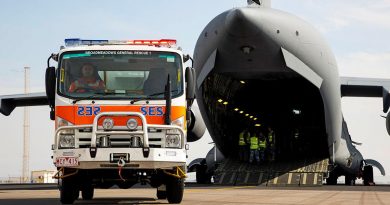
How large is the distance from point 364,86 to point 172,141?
2001cm

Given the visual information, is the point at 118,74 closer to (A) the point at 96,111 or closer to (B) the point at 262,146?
(A) the point at 96,111

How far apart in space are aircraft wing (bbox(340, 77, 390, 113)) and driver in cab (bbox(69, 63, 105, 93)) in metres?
18.6

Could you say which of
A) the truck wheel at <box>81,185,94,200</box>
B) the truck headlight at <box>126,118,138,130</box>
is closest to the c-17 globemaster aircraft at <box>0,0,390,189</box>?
the truck wheel at <box>81,185,94,200</box>

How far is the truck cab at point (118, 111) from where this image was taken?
38.6 feet

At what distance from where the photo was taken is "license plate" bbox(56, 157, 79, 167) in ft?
38.6

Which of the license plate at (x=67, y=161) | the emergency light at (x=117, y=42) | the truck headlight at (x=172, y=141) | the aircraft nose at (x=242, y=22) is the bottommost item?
the license plate at (x=67, y=161)

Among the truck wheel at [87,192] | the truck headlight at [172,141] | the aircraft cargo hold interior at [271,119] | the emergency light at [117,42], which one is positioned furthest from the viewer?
the aircraft cargo hold interior at [271,119]

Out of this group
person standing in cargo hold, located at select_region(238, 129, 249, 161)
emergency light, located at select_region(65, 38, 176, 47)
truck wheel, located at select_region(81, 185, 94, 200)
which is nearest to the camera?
emergency light, located at select_region(65, 38, 176, 47)

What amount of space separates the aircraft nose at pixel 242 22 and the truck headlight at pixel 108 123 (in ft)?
40.3

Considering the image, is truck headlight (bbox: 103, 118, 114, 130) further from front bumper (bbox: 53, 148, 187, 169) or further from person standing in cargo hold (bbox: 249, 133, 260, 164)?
person standing in cargo hold (bbox: 249, 133, 260, 164)

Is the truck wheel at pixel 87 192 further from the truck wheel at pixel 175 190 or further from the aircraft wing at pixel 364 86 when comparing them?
the aircraft wing at pixel 364 86

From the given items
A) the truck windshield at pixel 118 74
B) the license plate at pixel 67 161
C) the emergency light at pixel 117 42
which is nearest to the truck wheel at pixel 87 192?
the license plate at pixel 67 161

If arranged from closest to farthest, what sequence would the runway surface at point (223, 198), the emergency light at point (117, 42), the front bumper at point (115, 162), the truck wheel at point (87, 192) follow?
the front bumper at point (115, 162) → the emergency light at point (117, 42) → the runway surface at point (223, 198) → the truck wheel at point (87, 192)

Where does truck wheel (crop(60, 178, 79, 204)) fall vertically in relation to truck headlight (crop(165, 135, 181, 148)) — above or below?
below
